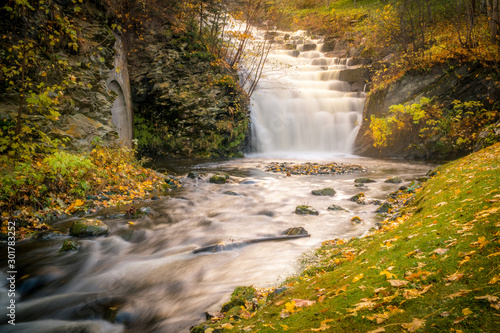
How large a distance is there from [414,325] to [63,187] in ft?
23.5

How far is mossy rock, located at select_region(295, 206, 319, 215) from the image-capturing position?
6.94m

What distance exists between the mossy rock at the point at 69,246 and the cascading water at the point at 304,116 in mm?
13316

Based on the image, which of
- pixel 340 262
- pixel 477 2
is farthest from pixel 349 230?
pixel 477 2

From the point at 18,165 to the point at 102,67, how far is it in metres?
4.94

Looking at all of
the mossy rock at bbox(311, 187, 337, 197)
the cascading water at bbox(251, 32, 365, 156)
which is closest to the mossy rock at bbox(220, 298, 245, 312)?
the mossy rock at bbox(311, 187, 337, 197)

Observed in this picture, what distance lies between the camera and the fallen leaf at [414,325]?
1.39m

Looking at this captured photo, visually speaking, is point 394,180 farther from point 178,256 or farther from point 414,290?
point 414,290

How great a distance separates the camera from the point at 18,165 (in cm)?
545

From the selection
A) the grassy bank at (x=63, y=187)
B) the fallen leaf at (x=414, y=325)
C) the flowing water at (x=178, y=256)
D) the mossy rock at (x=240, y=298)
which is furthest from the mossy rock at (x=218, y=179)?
the fallen leaf at (x=414, y=325)

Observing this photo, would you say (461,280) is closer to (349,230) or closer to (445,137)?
(349,230)

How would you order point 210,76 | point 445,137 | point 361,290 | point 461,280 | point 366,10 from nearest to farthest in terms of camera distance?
point 461,280
point 361,290
point 445,137
point 210,76
point 366,10

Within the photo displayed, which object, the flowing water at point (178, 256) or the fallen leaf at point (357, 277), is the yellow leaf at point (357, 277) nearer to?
the fallen leaf at point (357, 277)

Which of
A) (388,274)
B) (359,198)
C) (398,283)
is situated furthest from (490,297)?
(359,198)

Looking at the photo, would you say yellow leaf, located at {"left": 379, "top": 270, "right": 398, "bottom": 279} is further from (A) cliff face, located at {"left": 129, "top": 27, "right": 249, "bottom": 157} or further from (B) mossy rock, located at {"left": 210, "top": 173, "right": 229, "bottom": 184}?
(A) cliff face, located at {"left": 129, "top": 27, "right": 249, "bottom": 157}
